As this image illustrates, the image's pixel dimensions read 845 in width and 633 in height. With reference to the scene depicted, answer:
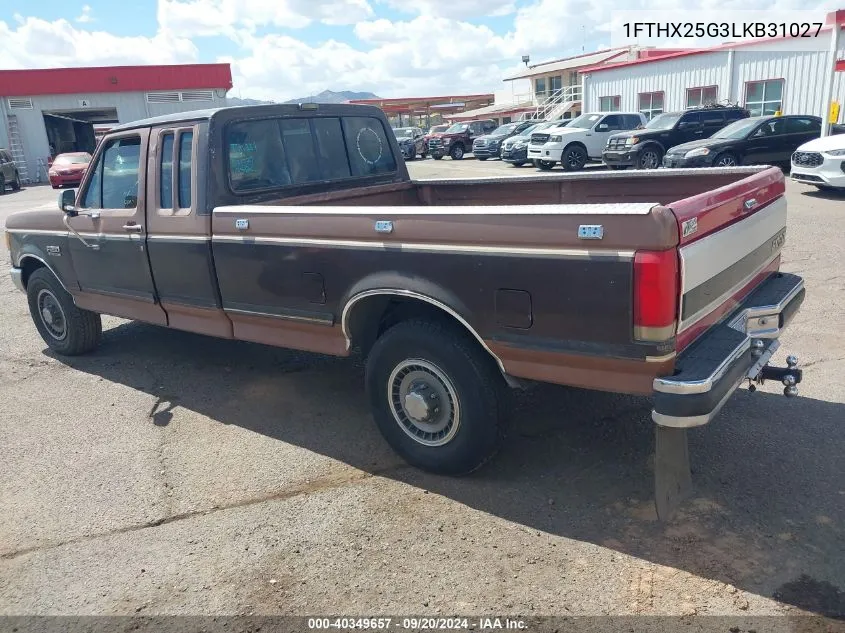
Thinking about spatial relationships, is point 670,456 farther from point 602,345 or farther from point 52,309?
point 52,309

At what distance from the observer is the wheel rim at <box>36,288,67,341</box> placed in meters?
6.36

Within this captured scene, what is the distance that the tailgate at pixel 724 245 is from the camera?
9.85ft

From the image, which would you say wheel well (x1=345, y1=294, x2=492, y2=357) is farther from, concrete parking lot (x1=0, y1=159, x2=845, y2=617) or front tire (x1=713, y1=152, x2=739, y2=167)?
front tire (x1=713, y1=152, x2=739, y2=167)

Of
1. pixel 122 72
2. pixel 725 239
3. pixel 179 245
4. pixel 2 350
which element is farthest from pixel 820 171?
pixel 122 72

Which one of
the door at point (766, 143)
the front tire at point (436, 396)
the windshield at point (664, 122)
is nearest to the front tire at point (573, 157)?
the windshield at point (664, 122)

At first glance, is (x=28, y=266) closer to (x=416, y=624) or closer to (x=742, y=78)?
(x=416, y=624)

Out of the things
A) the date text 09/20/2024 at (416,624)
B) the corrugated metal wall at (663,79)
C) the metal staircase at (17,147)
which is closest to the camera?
the date text 09/20/2024 at (416,624)

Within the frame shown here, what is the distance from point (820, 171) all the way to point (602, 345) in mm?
11960

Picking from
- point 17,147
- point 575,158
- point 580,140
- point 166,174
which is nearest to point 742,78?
point 580,140

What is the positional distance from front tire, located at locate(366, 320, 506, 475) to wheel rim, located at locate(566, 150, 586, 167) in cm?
1808

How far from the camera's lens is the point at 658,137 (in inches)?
728

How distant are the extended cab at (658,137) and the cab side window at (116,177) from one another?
50.1 ft

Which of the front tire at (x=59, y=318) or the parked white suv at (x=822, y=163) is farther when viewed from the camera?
the parked white suv at (x=822, y=163)

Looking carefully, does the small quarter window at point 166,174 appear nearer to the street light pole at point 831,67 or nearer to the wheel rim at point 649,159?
the wheel rim at point 649,159
